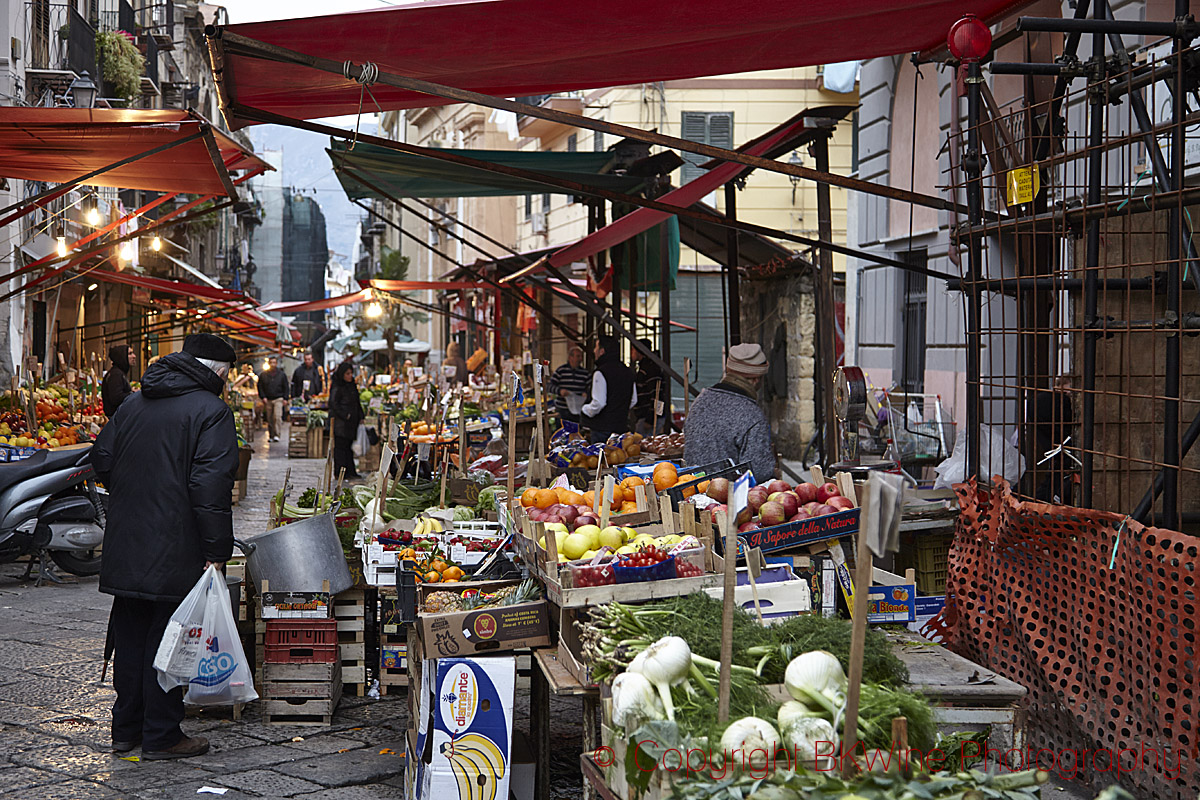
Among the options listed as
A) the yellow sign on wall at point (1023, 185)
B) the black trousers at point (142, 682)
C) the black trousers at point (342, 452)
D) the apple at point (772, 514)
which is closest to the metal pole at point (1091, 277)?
the yellow sign on wall at point (1023, 185)

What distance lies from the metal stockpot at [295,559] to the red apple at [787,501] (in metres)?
2.39

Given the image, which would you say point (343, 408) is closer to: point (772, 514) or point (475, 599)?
point (475, 599)

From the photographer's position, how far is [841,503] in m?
4.89

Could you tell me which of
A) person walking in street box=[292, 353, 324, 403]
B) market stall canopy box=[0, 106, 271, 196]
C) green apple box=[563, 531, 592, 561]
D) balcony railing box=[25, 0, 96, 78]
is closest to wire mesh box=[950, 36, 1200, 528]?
green apple box=[563, 531, 592, 561]

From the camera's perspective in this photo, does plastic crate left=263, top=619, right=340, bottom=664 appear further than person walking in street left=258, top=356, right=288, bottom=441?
No

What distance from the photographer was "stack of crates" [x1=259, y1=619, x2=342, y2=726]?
580cm

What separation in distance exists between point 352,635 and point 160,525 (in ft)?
4.76

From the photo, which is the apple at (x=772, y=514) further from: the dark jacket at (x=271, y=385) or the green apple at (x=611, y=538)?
the dark jacket at (x=271, y=385)

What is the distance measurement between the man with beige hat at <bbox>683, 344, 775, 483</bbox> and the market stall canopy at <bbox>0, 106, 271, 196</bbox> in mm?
3564

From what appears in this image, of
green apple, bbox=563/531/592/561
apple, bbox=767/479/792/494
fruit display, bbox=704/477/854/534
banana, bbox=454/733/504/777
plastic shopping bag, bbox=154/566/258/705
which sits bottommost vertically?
banana, bbox=454/733/504/777

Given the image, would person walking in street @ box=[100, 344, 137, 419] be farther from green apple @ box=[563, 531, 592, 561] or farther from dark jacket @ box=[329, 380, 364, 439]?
green apple @ box=[563, 531, 592, 561]

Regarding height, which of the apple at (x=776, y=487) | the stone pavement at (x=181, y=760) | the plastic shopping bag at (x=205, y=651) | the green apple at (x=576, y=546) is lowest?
the stone pavement at (x=181, y=760)

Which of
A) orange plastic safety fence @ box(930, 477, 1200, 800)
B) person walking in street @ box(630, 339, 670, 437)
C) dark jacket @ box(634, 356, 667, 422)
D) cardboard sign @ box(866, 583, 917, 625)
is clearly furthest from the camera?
dark jacket @ box(634, 356, 667, 422)

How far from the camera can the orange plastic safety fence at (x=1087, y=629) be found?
3.75 m
